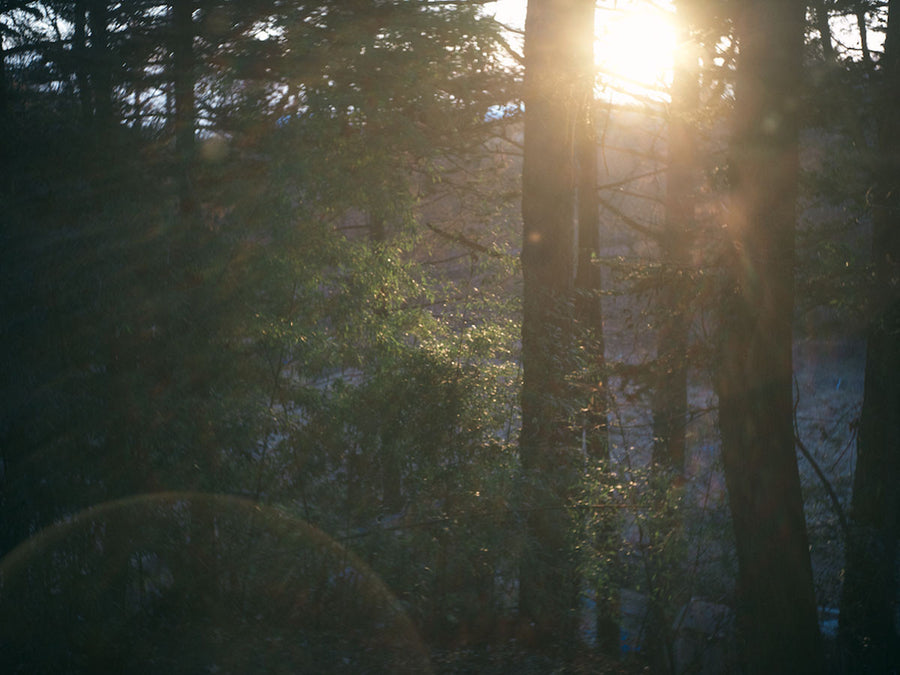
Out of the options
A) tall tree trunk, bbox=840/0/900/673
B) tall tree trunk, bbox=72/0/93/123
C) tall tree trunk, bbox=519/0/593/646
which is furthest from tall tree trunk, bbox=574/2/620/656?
tall tree trunk, bbox=72/0/93/123

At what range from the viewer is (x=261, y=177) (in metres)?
8.16

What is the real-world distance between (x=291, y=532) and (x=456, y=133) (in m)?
5.86

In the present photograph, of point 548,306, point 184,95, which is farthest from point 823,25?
point 184,95

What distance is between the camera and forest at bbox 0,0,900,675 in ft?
21.4

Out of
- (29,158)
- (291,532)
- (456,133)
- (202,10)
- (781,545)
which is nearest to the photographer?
(781,545)

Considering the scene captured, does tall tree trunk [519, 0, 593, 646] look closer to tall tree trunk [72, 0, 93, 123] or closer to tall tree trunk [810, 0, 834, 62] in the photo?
tall tree trunk [810, 0, 834, 62]

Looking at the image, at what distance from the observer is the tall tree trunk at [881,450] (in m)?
7.62

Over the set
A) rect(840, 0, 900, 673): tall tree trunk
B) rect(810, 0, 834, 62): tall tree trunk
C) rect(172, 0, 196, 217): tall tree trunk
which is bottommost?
rect(840, 0, 900, 673): tall tree trunk

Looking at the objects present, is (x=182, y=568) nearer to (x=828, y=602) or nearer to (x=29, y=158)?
(x=29, y=158)

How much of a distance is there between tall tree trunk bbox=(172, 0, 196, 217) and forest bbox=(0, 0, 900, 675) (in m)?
0.04

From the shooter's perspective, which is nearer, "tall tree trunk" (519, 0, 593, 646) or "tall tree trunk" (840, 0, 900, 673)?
"tall tree trunk" (840, 0, 900, 673)

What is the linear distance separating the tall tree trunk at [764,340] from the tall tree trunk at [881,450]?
1.41 m

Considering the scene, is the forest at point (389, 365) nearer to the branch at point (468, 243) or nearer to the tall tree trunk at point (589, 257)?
the tall tree trunk at point (589, 257)

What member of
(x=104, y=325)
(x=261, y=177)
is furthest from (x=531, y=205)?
(x=104, y=325)
